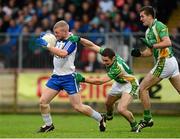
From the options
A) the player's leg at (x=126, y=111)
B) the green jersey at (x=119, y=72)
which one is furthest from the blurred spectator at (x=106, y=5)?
the player's leg at (x=126, y=111)

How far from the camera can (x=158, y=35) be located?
16.6m

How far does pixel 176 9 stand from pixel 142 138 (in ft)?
46.2

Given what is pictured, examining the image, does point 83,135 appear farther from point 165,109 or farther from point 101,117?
point 165,109

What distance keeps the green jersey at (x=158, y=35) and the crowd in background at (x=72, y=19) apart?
8.10 metres

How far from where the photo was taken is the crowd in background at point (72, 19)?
25.5 meters

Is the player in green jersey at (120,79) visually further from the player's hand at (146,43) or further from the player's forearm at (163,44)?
the player's forearm at (163,44)

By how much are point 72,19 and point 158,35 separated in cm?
1067

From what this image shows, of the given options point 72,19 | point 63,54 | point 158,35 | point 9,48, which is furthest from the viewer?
point 72,19

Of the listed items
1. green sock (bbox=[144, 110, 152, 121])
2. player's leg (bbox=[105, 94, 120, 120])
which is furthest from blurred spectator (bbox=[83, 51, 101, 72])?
green sock (bbox=[144, 110, 152, 121])

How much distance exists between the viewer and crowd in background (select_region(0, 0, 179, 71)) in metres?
25.5

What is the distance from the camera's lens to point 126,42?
24859 millimetres

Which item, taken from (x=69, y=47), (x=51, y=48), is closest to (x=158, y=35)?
(x=69, y=47)

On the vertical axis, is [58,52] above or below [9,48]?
above

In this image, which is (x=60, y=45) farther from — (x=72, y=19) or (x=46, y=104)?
(x=72, y=19)
